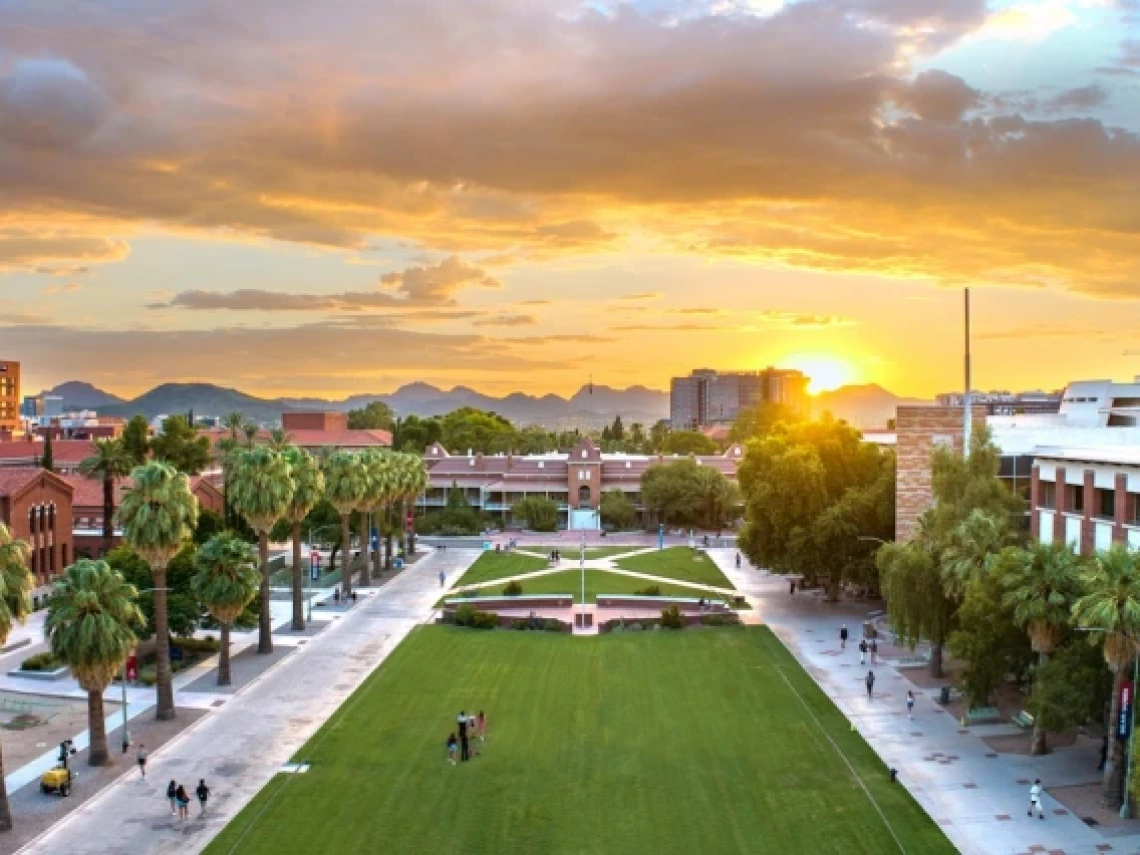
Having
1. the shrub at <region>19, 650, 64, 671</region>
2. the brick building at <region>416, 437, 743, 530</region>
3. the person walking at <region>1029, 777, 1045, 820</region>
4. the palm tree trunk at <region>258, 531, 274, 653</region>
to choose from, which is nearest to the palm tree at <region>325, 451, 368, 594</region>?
the palm tree trunk at <region>258, 531, 274, 653</region>

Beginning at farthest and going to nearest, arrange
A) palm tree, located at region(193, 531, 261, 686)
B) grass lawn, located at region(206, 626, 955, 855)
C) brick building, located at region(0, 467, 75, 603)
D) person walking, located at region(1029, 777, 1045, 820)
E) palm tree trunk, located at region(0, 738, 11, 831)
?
1. brick building, located at region(0, 467, 75, 603)
2. palm tree, located at region(193, 531, 261, 686)
3. person walking, located at region(1029, 777, 1045, 820)
4. palm tree trunk, located at region(0, 738, 11, 831)
5. grass lawn, located at region(206, 626, 955, 855)

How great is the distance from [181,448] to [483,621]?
2001 inches

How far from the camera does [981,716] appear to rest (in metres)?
41.3

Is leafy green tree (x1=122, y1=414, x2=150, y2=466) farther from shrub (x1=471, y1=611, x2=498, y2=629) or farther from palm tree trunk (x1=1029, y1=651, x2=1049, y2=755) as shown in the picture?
palm tree trunk (x1=1029, y1=651, x2=1049, y2=755)

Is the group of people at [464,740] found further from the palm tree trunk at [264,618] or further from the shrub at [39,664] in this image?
the shrub at [39,664]

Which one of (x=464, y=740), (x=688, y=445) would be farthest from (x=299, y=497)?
(x=688, y=445)

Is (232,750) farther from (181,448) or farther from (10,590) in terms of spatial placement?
(181,448)

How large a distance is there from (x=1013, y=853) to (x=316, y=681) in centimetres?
3245

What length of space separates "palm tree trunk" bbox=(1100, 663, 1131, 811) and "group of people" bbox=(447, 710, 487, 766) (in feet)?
71.9

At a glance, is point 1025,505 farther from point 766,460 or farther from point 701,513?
point 701,513

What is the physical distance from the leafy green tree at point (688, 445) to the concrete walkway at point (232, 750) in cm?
11536

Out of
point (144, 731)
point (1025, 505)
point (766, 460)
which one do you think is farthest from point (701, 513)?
point (144, 731)

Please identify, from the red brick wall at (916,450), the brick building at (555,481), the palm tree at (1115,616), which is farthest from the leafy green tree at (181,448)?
the palm tree at (1115,616)

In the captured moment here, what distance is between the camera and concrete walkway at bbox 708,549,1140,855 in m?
29.8
